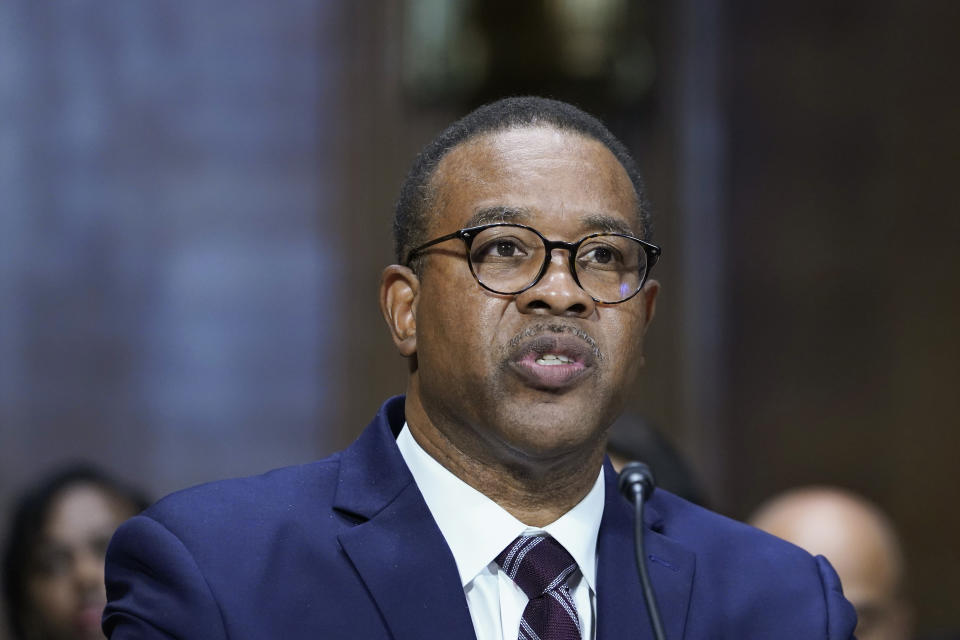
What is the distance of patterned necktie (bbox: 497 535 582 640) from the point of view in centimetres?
203

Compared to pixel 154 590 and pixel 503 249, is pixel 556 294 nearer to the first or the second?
pixel 503 249

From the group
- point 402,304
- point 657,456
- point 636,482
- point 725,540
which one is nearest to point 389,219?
point 657,456

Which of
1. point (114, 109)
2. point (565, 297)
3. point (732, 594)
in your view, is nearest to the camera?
point (565, 297)

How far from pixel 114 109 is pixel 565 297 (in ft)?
10.7

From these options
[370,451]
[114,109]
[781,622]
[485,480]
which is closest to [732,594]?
[781,622]

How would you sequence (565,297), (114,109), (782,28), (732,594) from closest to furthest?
1. (565,297)
2. (732,594)
3. (114,109)
4. (782,28)

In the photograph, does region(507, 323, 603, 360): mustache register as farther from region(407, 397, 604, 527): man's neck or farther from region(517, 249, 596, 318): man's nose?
region(407, 397, 604, 527): man's neck

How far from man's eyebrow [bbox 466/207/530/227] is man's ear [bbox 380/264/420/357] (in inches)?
7.5

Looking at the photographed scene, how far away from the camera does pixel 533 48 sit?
16.4 feet

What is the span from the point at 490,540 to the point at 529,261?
0.41 m

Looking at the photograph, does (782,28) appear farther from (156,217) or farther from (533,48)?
(156,217)

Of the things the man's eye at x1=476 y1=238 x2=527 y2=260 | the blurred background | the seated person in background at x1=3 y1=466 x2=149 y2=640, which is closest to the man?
the man's eye at x1=476 y1=238 x2=527 y2=260

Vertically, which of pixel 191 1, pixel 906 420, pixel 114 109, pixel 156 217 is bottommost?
pixel 906 420

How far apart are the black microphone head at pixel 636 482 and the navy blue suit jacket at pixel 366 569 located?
1.03ft
